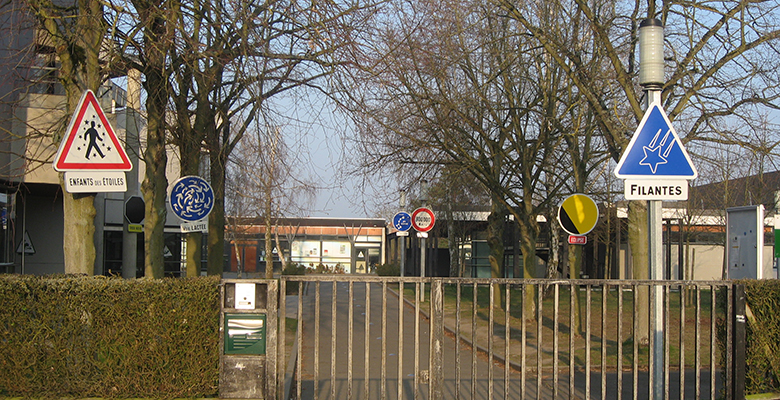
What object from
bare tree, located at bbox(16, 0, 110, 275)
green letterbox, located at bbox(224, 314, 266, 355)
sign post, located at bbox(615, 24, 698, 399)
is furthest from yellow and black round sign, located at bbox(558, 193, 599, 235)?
bare tree, located at bbox(16, 0, 110, 275)

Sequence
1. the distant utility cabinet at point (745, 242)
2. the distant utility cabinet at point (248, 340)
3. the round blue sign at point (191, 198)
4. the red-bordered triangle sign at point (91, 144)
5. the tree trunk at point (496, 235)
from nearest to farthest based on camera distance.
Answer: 1. the red-bordered triangle sign at point (91, 144)
2. the distant utility cabinet at point (248, 340)
3. the distant utility cabinet at point (745, 242)
4. the round blue sign at point (191, 198)
5. the tree trunk at point (496, 235)

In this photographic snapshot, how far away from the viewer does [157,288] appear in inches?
239

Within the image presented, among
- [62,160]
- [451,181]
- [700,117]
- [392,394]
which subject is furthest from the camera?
[451,181]

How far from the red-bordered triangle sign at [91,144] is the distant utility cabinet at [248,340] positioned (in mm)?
1480

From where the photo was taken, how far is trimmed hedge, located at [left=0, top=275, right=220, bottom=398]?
605 centimetres

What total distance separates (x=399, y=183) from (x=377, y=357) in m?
4.96

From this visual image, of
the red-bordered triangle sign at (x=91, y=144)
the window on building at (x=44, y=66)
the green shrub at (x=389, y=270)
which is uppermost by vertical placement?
the window on building at (x=44, y=66)

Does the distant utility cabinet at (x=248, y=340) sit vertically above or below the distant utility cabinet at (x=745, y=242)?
below

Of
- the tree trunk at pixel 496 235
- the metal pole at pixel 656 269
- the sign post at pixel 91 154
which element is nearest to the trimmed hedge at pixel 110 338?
the sign post at pixel 91 154

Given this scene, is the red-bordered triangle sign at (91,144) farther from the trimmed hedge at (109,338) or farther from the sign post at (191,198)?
the sign post at (191,198)

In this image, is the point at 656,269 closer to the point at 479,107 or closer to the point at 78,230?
the point at 78,230

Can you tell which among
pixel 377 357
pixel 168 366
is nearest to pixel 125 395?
pixel 168 366

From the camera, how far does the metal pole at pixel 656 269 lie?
20.7ft

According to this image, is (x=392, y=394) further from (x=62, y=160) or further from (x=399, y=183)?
(x=399, y=183)
